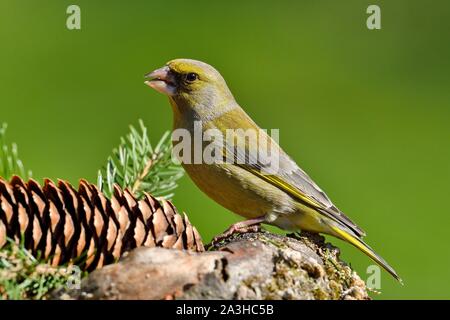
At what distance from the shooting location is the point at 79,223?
6.95 ft

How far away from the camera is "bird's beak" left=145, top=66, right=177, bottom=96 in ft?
12.2

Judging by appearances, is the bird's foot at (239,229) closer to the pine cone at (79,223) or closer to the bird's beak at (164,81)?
the pine cone at (79,223)

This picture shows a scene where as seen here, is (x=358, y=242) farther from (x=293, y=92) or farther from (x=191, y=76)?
(x=293, y=92)

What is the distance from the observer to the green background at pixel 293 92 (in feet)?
15.5


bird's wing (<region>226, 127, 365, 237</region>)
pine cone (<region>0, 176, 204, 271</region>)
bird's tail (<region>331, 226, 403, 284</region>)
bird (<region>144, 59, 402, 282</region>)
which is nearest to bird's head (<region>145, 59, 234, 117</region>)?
bird (<region>144, 59, 402, 282</region>)

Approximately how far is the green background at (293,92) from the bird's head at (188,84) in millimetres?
924

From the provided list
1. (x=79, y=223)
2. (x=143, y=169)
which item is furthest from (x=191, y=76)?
(x=79, y=223)

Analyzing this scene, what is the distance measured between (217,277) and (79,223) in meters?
0.44

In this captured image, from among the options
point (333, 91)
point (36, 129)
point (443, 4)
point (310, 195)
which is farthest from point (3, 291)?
point (443, 4)

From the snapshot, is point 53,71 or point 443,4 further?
point 443,4

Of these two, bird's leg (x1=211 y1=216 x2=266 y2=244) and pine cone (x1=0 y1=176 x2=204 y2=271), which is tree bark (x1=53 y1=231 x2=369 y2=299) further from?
bird's leg (x1=211 y1=216 x2=266 y2=244)

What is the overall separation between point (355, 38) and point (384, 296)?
295cm

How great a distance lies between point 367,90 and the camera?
6.04 metres

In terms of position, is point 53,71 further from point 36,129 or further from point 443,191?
point 443,191
